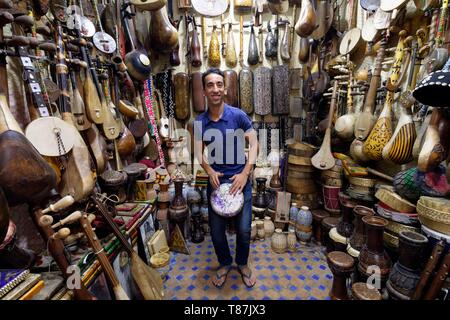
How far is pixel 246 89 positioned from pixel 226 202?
6.41 ft

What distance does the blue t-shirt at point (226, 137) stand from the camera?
178cm

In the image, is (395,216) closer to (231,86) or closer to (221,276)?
(221,276)

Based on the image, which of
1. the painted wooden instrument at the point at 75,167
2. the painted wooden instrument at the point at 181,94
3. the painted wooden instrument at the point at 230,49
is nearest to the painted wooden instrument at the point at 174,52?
the painted wooden instrument at the point at 181,94

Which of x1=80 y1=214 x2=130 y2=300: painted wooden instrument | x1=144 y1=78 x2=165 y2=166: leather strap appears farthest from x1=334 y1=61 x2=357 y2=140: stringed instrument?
x1=80 y1=214 x2=130 y2=300: painted wooden instrument

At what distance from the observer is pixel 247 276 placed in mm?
1924

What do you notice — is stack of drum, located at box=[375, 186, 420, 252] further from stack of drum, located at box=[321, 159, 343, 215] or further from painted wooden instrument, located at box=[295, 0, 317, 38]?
painted wooden instrument, located at box=[295, 0, 317, 38]

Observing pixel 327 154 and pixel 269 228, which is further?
pixel 269 228

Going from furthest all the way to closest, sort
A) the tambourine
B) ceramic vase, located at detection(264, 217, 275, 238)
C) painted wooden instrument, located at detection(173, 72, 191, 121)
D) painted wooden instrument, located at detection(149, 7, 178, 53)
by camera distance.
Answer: painted wooden instrument, located at detection(173, 72, 191, 121) < ceramic vase, located at detection(264, 217, 275, 238) < painted wooden instrument, located at detection(149, 7, 178, 53) < the tambourine

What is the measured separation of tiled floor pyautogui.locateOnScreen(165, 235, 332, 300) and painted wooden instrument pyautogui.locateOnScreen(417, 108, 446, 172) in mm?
1202

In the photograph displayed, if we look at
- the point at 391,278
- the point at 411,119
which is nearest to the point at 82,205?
the point at 391,278

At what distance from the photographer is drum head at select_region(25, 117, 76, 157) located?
102cm

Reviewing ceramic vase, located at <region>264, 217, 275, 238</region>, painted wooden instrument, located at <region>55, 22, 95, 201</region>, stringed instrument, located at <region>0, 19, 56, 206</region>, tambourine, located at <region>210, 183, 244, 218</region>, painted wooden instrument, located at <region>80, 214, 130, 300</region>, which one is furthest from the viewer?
ceramic vase, located at <region>264, 217, 275, 238</region>

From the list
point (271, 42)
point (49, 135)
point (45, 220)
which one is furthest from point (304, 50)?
point (45, 220)

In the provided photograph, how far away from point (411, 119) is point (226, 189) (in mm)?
1449
